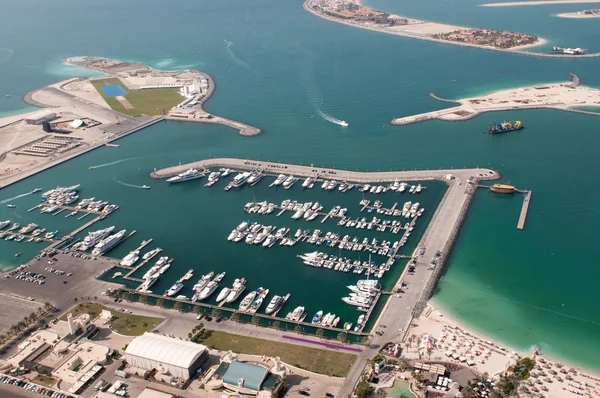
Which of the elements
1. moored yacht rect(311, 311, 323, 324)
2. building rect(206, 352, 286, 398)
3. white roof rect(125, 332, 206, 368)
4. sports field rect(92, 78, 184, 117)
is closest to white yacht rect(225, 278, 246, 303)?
moored yacht rect(311, 311, 323, 324)

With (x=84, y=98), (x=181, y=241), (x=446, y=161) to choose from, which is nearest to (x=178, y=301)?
(x=181, y=241)

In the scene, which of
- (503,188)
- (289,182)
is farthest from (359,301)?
(503,188)

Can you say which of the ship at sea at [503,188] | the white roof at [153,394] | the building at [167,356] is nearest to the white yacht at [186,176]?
the building at [167,356]

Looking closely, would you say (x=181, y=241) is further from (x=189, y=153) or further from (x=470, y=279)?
(x=470, y=279)

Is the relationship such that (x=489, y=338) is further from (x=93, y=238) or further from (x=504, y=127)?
(x=504, y=127)

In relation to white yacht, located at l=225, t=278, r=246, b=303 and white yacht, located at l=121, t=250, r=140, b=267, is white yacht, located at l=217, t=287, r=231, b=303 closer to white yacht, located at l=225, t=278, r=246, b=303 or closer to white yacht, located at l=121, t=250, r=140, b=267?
white yacht, located at l=225, t=278, r=246, b=303

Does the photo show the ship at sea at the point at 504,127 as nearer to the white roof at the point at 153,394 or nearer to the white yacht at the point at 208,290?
the white yacht at the point at 208,290
